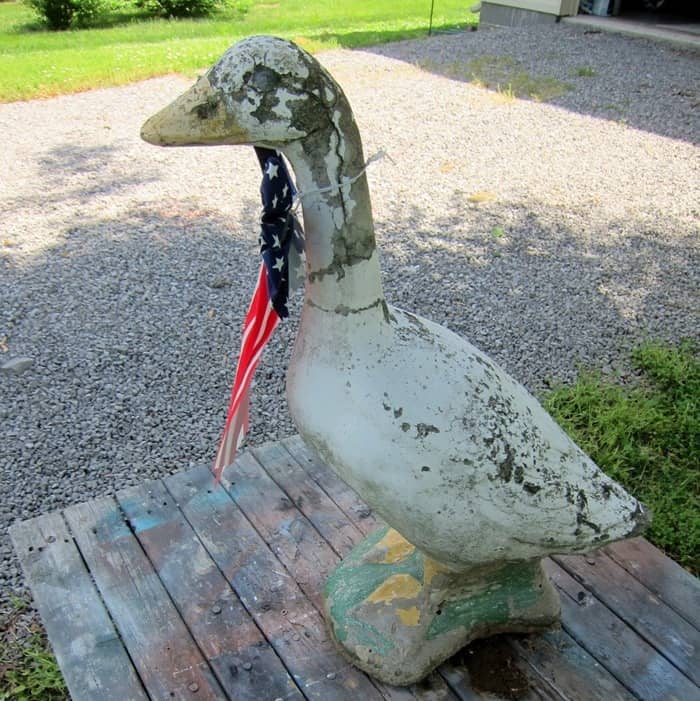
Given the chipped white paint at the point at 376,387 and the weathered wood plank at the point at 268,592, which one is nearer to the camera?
the chipped white paint at the point at 376,387

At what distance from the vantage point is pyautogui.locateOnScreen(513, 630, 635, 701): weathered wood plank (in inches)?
76.1

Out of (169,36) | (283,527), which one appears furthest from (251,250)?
(169,36)

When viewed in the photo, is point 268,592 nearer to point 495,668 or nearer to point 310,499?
point 310,499

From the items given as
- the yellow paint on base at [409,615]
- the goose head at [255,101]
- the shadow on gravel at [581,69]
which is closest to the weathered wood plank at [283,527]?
the yellow paint on base at [409,615]

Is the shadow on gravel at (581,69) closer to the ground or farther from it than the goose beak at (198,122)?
closer to the ground

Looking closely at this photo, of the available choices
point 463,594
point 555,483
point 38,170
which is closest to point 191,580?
point 463,594

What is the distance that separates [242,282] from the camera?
4422mm

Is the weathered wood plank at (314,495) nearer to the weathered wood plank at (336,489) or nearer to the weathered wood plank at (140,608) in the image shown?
the weathered wood plank at (336,489)

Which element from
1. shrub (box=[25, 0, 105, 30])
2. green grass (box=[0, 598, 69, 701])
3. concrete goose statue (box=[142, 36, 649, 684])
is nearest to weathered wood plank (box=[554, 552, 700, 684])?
concrete goose statue (box=[142, 36, 649, 684])

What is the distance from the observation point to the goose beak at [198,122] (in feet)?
4.66

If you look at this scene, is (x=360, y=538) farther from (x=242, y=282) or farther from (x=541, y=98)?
(x=541, y=98)

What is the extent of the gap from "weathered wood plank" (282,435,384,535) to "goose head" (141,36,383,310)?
3.04 feet

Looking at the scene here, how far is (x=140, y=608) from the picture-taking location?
84.6 inches

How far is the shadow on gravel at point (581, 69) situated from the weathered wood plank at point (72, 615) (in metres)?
6.14
